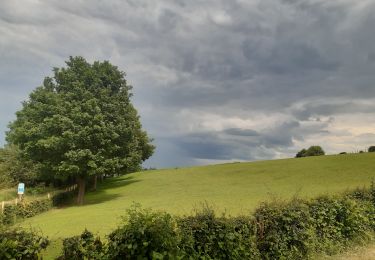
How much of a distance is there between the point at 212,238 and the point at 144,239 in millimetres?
2296

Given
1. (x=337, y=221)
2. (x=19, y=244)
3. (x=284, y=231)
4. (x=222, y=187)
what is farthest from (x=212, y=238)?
(x=222, y=187)

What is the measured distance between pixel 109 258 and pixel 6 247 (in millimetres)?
1970

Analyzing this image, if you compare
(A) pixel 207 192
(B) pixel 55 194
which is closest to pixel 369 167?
(A) pixel 207 192

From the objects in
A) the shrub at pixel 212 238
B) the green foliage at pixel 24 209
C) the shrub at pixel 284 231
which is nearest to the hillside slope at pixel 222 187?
the green foliage at pixel 24 209

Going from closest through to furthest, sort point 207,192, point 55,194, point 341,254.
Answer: point 341,254, point 55,194, point 207,192

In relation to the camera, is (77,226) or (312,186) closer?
(77,226)

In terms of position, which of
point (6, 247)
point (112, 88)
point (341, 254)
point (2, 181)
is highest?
point (112, 88)

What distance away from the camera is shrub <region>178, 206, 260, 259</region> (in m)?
8.99

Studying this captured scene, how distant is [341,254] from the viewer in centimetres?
1337

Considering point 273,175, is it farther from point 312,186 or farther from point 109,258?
point 109,258

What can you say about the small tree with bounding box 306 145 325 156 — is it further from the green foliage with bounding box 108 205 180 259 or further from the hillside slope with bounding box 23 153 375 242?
the green foliage with bounding box 108 205 180 259

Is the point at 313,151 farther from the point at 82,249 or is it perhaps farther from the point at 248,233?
the point at 82,249

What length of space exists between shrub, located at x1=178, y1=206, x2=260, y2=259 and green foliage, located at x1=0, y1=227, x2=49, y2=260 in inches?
119

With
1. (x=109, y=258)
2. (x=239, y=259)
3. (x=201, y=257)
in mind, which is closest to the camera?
(x=109, y=258)
